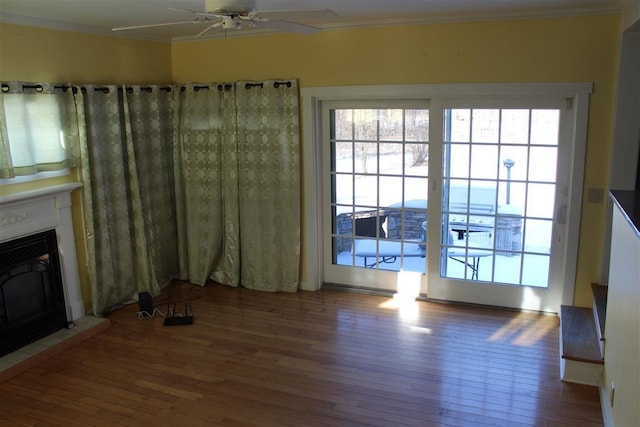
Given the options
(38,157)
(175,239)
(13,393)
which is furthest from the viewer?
(175,239)

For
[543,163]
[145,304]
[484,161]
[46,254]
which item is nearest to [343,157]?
[484,161]

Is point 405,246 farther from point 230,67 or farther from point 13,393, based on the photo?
point 13,393

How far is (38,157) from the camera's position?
429 cm

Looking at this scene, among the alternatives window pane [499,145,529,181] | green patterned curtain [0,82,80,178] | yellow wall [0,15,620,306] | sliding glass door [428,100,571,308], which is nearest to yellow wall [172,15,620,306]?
yellow wall [0,15,620,306]

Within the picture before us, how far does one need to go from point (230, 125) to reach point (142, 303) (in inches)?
75.0

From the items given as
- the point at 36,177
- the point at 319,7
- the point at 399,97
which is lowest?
the point at 36,177

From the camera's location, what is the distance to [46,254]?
4.45 m

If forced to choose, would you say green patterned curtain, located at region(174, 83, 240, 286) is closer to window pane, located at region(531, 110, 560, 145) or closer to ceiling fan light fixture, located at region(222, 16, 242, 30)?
ceiling fan light fixture, located at region(222, 16, 242, 30)

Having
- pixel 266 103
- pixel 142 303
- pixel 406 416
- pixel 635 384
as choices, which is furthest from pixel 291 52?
pixel 635 384

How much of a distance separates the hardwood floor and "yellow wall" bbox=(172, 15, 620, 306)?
46.3 inches

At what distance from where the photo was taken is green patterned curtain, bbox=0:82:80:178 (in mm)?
4008

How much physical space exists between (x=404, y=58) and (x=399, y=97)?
348 mm

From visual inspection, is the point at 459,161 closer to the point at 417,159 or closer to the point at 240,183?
the point at 417,159

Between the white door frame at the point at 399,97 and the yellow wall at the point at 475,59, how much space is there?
0.06 meters
